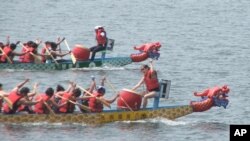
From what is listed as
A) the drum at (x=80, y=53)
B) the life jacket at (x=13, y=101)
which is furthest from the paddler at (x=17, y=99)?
the drum at (x=80, y=53)

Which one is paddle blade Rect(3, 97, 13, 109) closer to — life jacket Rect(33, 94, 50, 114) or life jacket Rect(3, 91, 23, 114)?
life jacket Rect(3, 91, 23, 114)

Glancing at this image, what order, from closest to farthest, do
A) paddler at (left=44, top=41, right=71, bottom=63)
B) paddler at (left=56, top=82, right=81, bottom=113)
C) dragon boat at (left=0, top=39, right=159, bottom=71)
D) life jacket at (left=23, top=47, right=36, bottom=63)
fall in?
1. paddler at (left=56, top=82, right=81, bottom=113)
2. life jacket at (left=23, top=47, right=36, bottom=63)
3. dragon boat at (left=0, top=39, right=159, bottom=71)
4. paddler at (left=44, top=41, right=71, bottom=63)

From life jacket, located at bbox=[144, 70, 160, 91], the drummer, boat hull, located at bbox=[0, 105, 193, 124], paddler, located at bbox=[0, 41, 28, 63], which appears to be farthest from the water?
life jacket, located at bbox=[144, 70, 160, 91]

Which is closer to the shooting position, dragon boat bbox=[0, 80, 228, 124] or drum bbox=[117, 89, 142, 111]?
dragon boat bbox=[0, 80, 228, 124]

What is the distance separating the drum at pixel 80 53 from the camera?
216ft

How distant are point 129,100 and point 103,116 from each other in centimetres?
116

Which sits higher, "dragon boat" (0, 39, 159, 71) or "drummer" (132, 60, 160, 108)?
"drummer" (132, 60, 160, 108)

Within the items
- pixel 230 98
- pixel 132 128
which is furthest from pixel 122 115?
pixel 230 98

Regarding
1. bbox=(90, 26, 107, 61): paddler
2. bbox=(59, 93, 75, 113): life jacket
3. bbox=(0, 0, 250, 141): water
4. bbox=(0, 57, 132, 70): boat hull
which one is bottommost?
bbox=(0, 0, 250, 141): water

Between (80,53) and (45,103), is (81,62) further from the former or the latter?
(45,103)

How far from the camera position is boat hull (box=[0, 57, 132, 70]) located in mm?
64562

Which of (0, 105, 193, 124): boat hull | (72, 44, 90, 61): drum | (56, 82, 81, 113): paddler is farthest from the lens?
(72, 44, 90, 61): drum

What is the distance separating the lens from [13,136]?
49875 millimetres

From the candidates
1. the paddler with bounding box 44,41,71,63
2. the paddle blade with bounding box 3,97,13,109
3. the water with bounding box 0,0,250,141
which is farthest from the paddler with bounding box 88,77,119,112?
the paddler with bounding box 44,41,71,63
